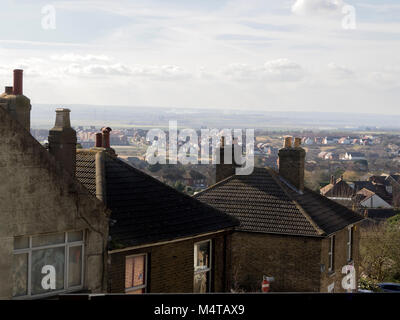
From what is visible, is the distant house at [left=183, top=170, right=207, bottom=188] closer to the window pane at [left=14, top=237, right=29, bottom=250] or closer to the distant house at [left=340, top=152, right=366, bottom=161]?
the window pane at [left=14, top=237, right=29, bottom=250]

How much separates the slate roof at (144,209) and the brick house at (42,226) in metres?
1.38

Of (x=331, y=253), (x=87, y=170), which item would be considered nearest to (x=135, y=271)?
(x=87, y=170)

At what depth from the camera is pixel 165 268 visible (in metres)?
16.3

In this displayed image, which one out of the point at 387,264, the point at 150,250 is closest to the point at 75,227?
the point at 150,250

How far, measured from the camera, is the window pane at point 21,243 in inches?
478

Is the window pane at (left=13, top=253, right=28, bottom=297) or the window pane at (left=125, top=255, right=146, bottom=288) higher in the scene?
the window pane at (left=13, top=253, right=28, bottom=297)

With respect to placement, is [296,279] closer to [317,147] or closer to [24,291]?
[24,291]

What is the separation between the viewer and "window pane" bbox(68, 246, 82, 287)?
43.3 ft

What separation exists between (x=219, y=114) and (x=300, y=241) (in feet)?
461

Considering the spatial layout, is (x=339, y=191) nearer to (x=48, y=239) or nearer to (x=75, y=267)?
(x=75, y=267)

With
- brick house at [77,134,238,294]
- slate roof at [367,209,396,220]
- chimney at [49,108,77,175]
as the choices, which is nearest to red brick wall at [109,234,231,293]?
brick house at [77,134,238,294]

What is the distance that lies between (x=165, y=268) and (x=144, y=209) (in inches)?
75.2

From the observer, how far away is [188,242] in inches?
675

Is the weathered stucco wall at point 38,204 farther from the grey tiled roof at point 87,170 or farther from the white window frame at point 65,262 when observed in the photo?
the grey tiled roof at point 87,170
